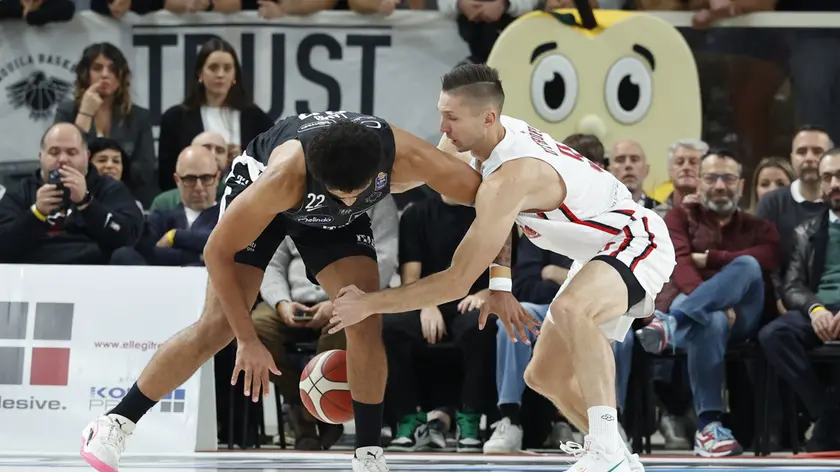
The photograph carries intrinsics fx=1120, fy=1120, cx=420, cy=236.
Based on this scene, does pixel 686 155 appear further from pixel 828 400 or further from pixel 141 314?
pixel 141 314

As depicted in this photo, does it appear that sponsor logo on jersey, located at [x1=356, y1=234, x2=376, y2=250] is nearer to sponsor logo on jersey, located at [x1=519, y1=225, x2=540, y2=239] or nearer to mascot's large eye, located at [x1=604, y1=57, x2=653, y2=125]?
sponsor logo on jersey, located at [x1=519, y1=225, x2=540, y2=239]

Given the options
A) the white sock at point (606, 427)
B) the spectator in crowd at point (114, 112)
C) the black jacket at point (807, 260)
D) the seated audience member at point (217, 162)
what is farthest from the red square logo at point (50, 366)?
the black jacket at point (807, 260)

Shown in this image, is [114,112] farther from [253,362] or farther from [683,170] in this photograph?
[253,362]

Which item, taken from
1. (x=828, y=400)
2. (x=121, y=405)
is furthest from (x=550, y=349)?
(x=828, y=400)

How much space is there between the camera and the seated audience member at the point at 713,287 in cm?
570

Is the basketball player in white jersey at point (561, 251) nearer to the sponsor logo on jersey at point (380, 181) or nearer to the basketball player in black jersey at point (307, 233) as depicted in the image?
the basketball player in black jersey at point (307, 233)

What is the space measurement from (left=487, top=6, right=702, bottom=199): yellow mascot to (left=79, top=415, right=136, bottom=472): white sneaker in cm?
351

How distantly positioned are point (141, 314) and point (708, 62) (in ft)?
12.5

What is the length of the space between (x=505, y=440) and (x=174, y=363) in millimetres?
2124

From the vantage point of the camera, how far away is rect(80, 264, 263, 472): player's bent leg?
4113 mm

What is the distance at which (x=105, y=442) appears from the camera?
4.09m

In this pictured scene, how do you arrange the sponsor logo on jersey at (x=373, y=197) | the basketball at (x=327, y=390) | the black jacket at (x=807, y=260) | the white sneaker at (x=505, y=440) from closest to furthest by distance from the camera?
the sponsor logo on jersey at (x=373, y=197), the basketball at (x=327, y=390), the white sneaker at (x=505, y=440), the black jacket at (x=807, y=260)

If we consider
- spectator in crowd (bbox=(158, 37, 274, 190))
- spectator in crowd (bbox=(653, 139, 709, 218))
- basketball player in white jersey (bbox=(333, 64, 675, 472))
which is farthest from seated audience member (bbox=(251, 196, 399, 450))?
basketball player in white jersey (bbox=(333, 64, 675, 472))

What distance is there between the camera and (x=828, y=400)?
18.8 ft
